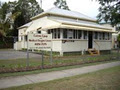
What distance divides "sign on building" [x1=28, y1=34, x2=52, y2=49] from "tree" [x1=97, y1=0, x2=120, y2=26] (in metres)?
6.47

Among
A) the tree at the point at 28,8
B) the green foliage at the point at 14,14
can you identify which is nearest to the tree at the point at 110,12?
the green foliage at the point at 14,14

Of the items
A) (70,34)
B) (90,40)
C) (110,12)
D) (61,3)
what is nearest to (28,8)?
(61,3)

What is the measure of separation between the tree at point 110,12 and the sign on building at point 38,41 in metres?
6.47

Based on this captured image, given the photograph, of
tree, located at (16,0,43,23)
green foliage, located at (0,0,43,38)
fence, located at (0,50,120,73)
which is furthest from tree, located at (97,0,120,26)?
tree, located at (16,0,43,23)

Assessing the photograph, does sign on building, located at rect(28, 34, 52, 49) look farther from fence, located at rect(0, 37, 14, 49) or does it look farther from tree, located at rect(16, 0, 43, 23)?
tree, located at rect(16, 0, 43, 23)

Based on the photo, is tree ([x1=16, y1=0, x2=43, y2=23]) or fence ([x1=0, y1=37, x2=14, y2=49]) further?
tree ([x1=16, y1=0, x2=43, y2=23])

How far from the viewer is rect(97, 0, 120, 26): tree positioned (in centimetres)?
1257

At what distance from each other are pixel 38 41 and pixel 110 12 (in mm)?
7621

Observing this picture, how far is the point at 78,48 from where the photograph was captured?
59.7ft

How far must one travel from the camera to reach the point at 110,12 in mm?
13242

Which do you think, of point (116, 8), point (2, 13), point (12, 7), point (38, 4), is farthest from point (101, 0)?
point (38, 4)

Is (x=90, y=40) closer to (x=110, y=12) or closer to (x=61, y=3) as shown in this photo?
(x=110, y=12)

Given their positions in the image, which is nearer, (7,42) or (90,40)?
(90,40)

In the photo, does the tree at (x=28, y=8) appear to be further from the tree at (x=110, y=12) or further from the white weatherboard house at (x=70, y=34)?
the tree at (x=110, y=12)
